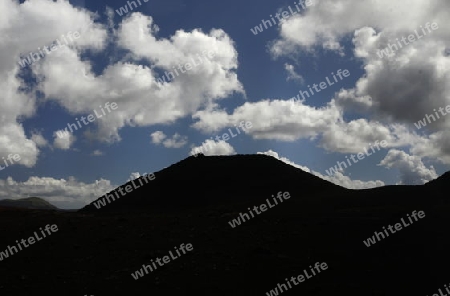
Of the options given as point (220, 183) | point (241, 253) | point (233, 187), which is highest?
point (220, 183)

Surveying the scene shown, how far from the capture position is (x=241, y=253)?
21266 mm

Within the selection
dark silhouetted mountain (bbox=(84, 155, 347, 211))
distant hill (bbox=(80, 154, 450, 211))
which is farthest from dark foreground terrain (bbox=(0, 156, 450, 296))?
dark silhouetted mountain (bbox=(84, 155, 347, 211))

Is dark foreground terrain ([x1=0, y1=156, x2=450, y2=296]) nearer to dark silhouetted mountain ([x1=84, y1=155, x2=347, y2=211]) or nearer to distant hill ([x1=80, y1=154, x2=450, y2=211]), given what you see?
distant hill ([x1=80, y1=154, x2=450, y2=211])

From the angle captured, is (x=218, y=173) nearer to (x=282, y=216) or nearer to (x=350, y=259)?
(x=282, y=216)

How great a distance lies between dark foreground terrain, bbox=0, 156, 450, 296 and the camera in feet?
56.6

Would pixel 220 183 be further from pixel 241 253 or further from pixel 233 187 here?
pixel 241 253

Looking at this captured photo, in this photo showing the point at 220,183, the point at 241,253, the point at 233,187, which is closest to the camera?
the point at 241,253

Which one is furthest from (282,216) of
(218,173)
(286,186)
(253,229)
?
(218,173)

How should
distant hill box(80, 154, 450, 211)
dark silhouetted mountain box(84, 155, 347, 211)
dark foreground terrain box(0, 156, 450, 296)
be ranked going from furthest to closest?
dark silhouetted mountain box(84, 155, 347, 211) → distant hill box(80, 154, 450, 211) → dark foreground terrain box(0, 156, 450, 296)

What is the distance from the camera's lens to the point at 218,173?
58.5 m

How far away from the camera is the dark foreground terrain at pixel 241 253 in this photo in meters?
17.2

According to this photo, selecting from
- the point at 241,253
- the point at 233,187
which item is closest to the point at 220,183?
the point at 233,187

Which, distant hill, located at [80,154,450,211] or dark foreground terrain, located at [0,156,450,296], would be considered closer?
dark foreground terrain, located at [0,156,450,296]

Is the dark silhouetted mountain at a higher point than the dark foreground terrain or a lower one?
higher
